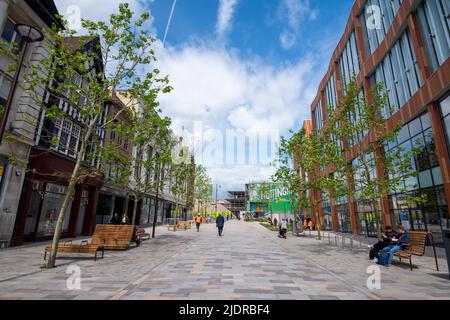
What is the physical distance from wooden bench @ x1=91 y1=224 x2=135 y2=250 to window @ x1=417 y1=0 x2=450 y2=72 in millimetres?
19972

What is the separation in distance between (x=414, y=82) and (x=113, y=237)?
21.0m

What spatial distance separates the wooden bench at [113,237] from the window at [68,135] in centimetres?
645

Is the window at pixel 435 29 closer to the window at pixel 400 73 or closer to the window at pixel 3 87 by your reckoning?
the window at pixel 400 73

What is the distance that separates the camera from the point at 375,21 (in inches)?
857

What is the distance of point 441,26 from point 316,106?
2516 centimetres

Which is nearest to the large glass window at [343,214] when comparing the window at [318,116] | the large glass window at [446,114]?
the window at [318,116]

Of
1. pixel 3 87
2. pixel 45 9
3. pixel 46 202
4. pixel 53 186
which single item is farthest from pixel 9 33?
pixel 46 202

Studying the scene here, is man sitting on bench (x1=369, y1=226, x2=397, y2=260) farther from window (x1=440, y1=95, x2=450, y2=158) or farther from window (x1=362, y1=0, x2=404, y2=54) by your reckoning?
window (x1=362, y1=0, x2=404, y2=54)

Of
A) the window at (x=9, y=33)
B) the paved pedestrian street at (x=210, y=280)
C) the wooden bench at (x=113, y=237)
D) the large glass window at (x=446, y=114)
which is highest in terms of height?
the window at (x=9, y=33)

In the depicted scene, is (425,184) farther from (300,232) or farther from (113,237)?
(113,237)

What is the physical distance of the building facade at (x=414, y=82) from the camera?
1402 centimetres

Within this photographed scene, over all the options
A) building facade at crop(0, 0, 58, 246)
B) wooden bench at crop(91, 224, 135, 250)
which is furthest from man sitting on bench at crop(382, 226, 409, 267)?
building facade at crop(0, 0, 58, 246)
